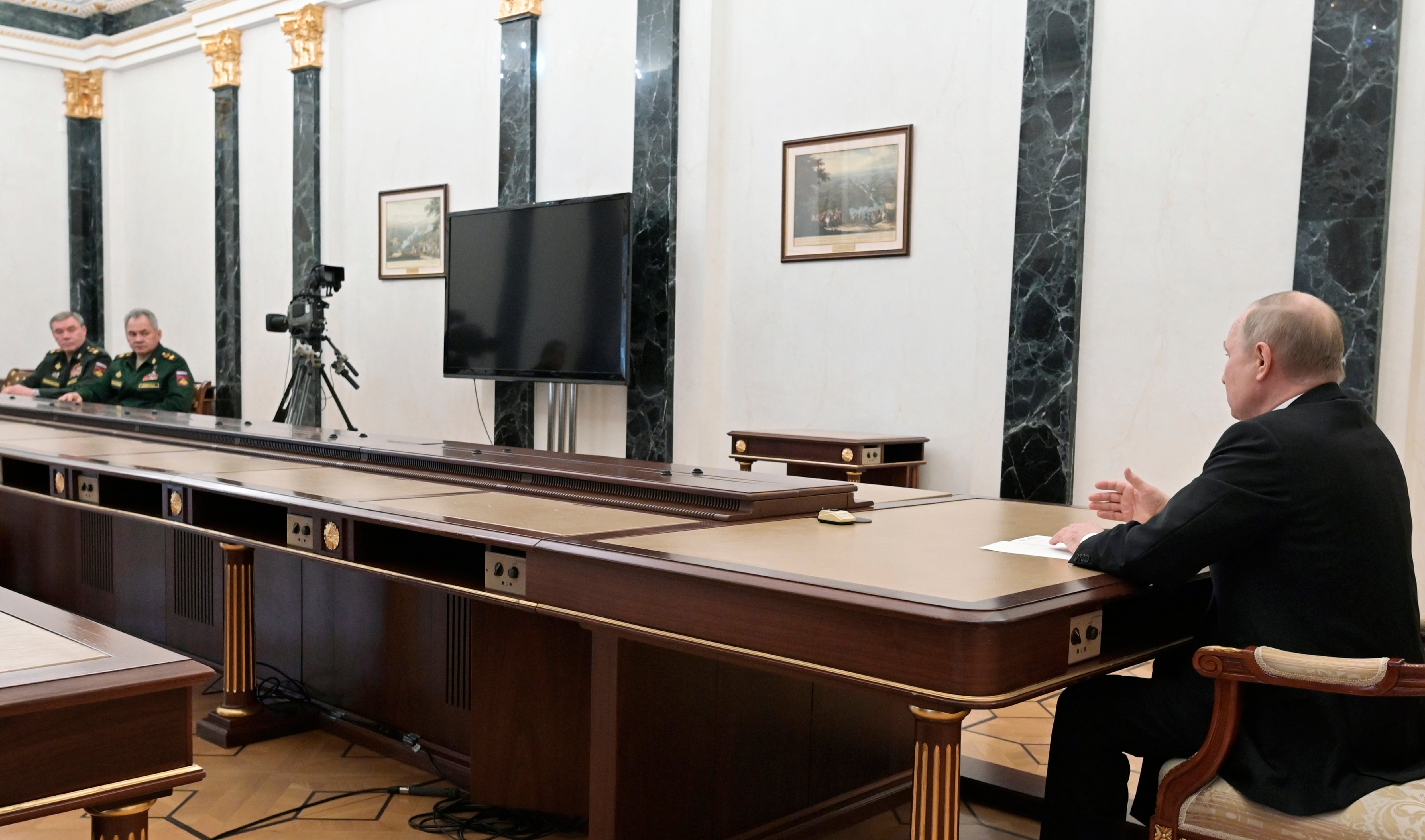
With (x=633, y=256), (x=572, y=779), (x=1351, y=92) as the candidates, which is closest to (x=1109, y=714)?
(x=572, y=779)

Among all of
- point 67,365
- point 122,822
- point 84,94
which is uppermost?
point 84,94

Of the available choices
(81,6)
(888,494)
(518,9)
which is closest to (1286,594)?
(888,494)

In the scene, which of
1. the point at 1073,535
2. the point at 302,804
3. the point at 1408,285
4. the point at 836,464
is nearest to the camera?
the point at 1073,535

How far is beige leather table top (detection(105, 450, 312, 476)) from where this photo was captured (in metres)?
3.27

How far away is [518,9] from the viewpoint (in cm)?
735

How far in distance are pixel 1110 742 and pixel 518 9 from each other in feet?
21.4

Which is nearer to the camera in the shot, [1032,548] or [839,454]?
[1032,548]

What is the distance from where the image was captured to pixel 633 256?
6.74 metres

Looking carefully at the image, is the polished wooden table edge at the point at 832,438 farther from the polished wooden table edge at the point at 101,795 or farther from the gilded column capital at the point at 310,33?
the gilded column capital at the point at 310,33

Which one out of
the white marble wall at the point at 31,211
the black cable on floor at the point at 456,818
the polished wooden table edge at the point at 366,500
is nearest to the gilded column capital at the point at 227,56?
the white marble wall at the point at 31,211

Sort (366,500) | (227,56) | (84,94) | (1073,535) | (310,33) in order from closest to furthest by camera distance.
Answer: (1073,535) → (366,500) → (310,33) → (227,56) → (84,94)

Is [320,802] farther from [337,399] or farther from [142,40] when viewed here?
[142,40]

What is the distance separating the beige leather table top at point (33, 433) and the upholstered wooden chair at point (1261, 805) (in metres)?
4.04

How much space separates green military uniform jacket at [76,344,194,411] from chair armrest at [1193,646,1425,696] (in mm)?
6600
